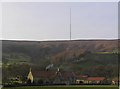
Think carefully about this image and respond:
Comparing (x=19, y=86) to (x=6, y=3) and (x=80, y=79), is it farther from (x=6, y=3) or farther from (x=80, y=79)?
(x=6, y=3)

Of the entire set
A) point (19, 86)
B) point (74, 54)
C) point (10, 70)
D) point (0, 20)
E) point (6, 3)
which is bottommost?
point (19, 86)

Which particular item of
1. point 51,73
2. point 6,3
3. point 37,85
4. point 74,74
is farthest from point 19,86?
point 6,3

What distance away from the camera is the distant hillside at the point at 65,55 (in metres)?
5.29

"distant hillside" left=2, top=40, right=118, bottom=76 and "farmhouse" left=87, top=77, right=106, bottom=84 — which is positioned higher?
"distant hillside" left=2, top=40, right=118, bottom=76

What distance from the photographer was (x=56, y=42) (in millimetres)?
5250

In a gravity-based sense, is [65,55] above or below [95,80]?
above

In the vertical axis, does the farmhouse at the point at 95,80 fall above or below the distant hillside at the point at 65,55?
below

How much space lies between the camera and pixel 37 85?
5.32 meters

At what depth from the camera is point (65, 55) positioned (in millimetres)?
5332

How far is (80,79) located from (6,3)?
2.45 m

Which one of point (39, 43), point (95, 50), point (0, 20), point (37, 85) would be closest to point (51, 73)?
point (37, 85)

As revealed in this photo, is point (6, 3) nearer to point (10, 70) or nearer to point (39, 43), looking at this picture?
point (39, 43)

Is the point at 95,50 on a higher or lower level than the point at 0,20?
lower

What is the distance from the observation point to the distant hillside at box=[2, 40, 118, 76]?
529 centimetres
